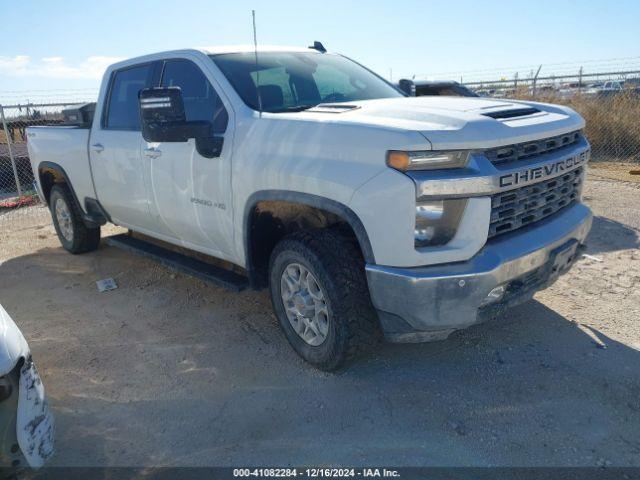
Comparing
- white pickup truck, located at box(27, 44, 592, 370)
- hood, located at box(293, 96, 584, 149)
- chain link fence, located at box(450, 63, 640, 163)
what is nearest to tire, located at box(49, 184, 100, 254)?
white pickup truck, located at box(27, 44, 592, 370)

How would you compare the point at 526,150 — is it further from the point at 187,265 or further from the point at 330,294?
the point at 187,265

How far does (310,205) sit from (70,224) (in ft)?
13.7

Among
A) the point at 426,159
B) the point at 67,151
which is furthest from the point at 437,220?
the point at 67,151

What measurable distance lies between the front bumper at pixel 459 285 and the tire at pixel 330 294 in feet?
0.70

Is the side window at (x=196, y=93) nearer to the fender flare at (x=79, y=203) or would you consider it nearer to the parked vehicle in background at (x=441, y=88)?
the fender flare at (x=79, y=203)

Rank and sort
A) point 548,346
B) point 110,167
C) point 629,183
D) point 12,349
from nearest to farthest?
point 12,349
point 548,346
point 110,167
point 629,183

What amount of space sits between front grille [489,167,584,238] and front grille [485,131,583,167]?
163 millimetres

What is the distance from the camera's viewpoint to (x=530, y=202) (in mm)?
2986

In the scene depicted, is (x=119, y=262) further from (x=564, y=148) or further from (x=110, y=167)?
(x=564, y=148)

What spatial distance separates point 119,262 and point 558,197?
4.57m

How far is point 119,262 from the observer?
19.5ft

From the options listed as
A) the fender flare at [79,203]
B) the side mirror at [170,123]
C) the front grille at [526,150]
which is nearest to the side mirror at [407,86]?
the front grille at [526,150]

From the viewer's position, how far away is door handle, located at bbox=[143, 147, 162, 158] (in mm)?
4109

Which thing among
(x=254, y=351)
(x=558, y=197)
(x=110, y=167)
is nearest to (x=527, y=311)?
(x=558, y=197)
